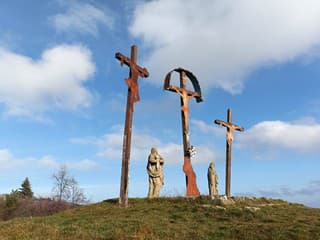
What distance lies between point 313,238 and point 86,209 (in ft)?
26.9

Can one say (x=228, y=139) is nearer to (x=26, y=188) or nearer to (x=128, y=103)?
(x=128, y=103)

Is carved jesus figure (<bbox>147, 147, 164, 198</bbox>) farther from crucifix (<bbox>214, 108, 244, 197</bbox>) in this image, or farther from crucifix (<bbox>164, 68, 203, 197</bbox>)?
crucifix (<bbox>214, 108, 244, 197</bbox>)

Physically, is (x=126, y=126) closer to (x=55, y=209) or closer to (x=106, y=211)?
(x=106, y=211)

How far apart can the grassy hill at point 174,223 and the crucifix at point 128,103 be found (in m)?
0.71

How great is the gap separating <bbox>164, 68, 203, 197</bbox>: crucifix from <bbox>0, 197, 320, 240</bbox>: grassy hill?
5.59ft

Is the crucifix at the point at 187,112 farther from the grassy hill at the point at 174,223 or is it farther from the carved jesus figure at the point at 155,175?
the grassy hill at the point at 174,223

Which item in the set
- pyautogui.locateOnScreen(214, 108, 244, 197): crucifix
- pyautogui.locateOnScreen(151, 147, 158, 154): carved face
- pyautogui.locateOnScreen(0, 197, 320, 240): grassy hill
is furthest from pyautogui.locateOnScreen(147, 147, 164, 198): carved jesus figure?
pyautogui.locateOnScreen(214, 108, 244, 197): crucifix

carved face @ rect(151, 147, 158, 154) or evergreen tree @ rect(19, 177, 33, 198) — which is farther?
evergreen tree @ rect(19, 177, 33, 198)

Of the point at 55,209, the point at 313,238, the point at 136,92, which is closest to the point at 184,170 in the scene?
the point at 136,92

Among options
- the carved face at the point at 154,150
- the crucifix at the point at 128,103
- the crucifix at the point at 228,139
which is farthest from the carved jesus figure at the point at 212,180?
the crucifix at the point at 128,103

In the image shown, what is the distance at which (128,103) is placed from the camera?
15211 mm

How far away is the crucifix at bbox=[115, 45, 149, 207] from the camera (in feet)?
47.5

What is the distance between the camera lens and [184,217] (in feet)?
39.3

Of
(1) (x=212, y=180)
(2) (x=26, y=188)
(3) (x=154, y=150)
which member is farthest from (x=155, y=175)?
(2) (x=26, y=188)
